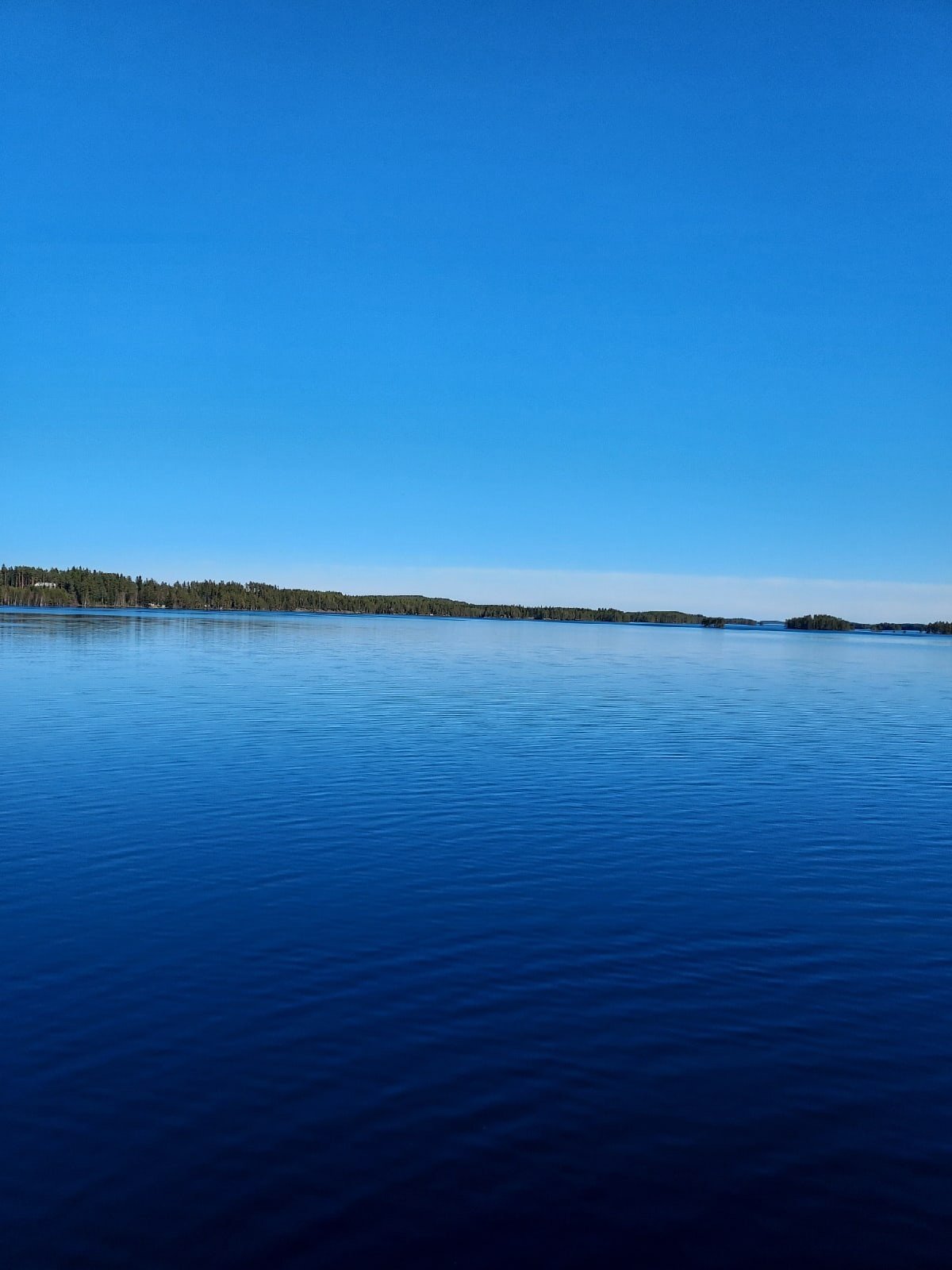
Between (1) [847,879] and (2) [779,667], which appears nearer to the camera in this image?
(1) [847,879]

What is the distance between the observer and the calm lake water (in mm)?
8906

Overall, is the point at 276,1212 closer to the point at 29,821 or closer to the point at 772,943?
the point at 772,943

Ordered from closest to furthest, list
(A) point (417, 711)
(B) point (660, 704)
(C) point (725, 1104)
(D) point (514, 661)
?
(C) point (725, 1104) < (A) point (417, 711) < (B) point (660, 704) < (D) point (514, 661)

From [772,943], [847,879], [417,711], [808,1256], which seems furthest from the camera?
[417,711]

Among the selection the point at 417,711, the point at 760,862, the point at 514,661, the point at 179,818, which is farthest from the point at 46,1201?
the point at 514,661

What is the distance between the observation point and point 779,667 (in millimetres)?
105250

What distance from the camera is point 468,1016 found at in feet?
43.0

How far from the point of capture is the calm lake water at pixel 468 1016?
8906mm

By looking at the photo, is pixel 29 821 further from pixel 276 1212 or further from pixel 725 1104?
pixel 725 1104

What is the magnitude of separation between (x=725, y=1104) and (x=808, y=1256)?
2.43 metres

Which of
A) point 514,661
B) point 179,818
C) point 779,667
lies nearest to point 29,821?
point 179,818

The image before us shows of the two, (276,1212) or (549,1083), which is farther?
(549,1083)

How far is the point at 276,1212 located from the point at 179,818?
1679 centimetres

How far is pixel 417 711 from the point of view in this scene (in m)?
49.2
